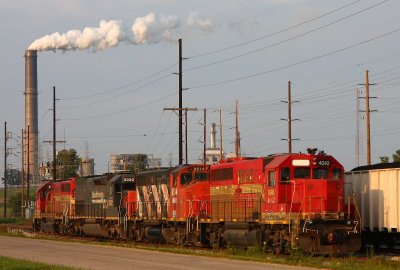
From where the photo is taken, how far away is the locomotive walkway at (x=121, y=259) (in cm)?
2458

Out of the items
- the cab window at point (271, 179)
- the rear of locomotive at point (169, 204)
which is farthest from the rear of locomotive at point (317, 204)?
the rear of locomotive at point (169, 204)

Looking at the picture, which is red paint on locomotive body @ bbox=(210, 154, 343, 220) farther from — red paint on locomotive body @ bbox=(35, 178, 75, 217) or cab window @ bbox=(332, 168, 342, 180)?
red paint on locomotive body @ bbox=(35, 178, 75, 217)

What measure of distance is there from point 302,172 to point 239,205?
4.01m

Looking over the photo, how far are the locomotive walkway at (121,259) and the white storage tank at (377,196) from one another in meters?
8.43

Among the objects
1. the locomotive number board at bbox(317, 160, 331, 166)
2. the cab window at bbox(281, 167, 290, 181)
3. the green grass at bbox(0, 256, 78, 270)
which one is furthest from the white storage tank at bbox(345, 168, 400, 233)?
the green grass at bbox(0, 256, 78, 270)

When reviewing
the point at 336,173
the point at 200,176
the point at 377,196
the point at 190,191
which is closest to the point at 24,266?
the point at 336,173

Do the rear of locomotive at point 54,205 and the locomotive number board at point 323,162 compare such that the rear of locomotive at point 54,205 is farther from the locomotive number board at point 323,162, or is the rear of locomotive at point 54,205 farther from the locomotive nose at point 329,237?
the locomotive nose at point 329,237

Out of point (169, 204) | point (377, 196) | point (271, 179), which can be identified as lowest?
point (169, 204)

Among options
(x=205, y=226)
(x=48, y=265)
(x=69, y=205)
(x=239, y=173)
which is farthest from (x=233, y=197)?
(x=69, y=205)

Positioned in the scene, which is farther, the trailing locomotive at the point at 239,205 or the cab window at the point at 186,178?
the cab window at the point at 186,178

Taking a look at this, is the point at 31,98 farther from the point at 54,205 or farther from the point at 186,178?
the point at 186,178

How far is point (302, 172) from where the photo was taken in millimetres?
29781

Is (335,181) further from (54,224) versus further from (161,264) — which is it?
(54,224)

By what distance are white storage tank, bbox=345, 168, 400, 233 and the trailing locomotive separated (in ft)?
6.35
